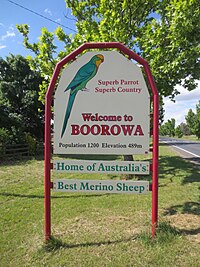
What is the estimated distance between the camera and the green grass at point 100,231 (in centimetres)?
318

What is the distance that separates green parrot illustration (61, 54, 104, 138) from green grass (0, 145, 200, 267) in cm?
209

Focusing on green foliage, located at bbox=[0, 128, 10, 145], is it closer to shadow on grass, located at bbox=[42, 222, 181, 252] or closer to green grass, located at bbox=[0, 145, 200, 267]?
green grass, located at bbox=[0, 145, 200, 267]

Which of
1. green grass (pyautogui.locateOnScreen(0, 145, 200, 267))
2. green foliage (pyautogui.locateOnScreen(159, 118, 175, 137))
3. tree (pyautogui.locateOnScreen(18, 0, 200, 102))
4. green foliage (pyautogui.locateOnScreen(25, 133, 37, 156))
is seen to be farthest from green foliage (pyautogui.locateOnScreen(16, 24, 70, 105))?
green foliage (pyautogui.locateOnScreen(159, 118, 175, 137))

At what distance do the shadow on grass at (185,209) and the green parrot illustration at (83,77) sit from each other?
3087mm

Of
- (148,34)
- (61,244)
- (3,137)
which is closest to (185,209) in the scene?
(61,244)

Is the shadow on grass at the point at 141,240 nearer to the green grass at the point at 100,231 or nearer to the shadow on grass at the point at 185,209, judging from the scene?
the green grass at the point at 100,231

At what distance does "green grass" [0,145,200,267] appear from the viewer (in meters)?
3.18

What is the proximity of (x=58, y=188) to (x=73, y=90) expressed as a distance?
164 cm

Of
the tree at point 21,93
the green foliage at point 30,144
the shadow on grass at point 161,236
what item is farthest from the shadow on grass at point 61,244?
the tree at point 21,93

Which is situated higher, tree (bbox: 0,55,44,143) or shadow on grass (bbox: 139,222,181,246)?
tree (bbox: 0,55,44,143)

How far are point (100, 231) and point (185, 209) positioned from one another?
214 centimetres

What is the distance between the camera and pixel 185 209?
5.00 meters

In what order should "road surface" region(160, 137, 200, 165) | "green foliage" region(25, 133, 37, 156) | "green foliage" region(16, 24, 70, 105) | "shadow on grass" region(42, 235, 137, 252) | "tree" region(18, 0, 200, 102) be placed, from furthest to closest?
"green foliage" region(25, 133, 37, 156) < "road surface" region(160, 137, 200, 165) < "green foliage" region(16, 24, 70, 105) < "tree" region(18, 0, 200, 102) < "shadow on grass" region(42, 235, 137, 252)

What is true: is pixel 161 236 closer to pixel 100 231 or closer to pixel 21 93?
pixel 100 231
